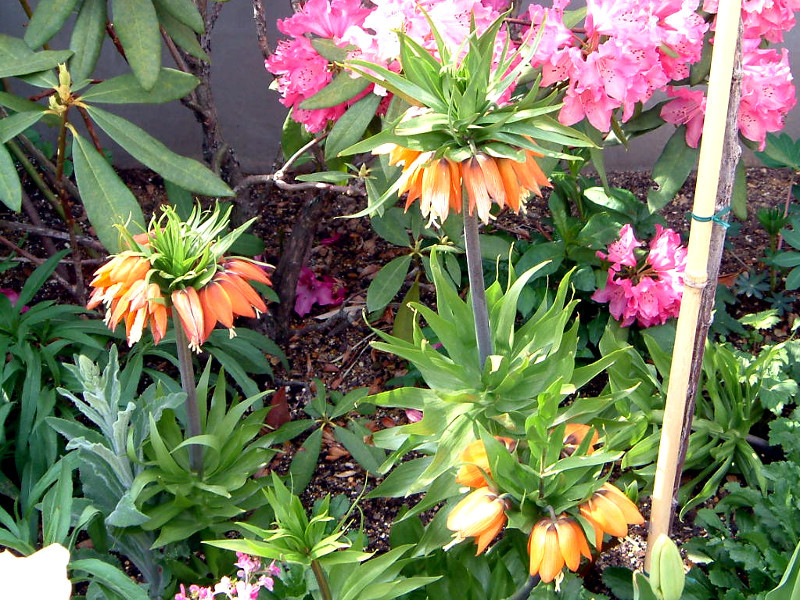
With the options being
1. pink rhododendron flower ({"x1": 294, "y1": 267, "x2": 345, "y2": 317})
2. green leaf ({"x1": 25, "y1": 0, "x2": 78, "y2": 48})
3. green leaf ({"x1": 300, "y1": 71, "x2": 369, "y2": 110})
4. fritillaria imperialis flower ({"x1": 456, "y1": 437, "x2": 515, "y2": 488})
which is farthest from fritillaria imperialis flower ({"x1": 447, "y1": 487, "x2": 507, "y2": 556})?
pink rhododendron flower ({"x1": 294, "y1": 267, "x2": 345, "y2": 317})

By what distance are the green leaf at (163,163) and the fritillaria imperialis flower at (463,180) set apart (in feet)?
2.13

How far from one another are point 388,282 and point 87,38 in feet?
2.64

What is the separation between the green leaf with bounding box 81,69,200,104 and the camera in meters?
1.66

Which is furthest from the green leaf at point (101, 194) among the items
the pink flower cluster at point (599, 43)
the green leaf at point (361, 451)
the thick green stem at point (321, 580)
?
the thick green stem at point (321, 580)

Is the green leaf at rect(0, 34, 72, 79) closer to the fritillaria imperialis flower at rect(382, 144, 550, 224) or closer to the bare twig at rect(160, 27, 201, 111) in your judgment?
the bare twig at rect(160, 27, 201, 111)

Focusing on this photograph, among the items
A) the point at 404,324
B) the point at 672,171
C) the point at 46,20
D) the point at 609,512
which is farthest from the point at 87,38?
the point at 609,512

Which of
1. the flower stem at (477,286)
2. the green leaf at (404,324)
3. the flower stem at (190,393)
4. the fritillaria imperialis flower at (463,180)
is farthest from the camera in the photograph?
the green leaf at (404,324)

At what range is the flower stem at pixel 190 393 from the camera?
4.35ft

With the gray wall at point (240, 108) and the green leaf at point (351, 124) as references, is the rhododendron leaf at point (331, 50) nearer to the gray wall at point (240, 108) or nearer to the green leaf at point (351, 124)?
the green leaf at point (351, 124)

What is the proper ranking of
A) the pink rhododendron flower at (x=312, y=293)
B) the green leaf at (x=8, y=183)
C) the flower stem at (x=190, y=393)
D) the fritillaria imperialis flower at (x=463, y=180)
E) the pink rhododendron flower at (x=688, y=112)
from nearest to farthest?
the fritillaria imperialis flower at (x=463, y=180)
the flower stem at (x=190, y=393)
the green leaf at (x=8, y=183)
the pink rhododendron flower at (x=688, y=112)
the pink rhododendron flower at (x=312, y=293)

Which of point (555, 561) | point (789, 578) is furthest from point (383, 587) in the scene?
point (789, 578)

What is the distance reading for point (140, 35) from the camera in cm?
160

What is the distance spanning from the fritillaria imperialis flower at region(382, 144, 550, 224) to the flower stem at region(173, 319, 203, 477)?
44 cm

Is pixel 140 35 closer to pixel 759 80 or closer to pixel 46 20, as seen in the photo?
pixel 46 20
